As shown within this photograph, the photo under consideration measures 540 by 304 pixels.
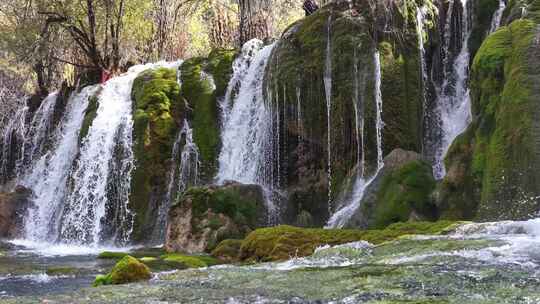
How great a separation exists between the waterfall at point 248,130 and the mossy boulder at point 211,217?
124 cm

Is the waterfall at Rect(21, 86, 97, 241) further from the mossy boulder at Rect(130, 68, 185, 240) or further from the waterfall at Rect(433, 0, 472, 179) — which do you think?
the waterfall at Rect(433, 0, 472, 179)

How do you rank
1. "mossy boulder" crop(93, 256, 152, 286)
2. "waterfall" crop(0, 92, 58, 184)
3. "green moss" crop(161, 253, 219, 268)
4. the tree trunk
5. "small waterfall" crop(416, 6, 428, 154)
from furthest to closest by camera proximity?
"waterfall" crop(0, 92, 58, 184) → the tree trunk → "small waterfall" crop(416, 6, 428, 154) → "green moss" crop(161, 253, 219, 268) → "mossy boulder" crop(93, 256, 152, 286)

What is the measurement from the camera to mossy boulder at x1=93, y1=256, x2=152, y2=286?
9.35m

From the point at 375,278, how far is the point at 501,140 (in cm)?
654

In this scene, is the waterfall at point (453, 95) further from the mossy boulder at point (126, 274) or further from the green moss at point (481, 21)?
the mossy boulder at point (126, 274)

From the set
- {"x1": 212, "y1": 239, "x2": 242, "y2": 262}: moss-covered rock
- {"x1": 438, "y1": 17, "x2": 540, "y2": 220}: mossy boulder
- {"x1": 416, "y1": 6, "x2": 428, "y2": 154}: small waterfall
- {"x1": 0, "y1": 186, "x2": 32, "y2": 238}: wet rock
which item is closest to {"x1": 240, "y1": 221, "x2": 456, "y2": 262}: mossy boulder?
{"x1": 212, "y1": 239, "x2": 242, "y2": 262}: moss-covered rock

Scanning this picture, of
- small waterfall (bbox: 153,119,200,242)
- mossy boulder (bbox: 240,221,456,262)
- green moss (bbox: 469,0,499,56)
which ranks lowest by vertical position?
mossy boulder (bbox: 240,221,456,262)

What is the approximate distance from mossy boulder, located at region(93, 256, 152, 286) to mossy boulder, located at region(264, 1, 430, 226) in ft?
28.4

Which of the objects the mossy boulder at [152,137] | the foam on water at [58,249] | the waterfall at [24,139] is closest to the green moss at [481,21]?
the mossy boulder at [152,137]

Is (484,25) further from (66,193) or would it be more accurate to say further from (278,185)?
(66,193)

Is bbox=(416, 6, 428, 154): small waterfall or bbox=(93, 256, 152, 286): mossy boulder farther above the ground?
bbox=(416, 6, 428, 154): small waterfall

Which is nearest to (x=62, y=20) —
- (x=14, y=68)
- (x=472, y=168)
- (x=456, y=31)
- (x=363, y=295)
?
(x=14, y=68)

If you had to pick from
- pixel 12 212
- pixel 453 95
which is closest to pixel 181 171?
pixel 12 212

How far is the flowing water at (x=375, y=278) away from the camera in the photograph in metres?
6.47
